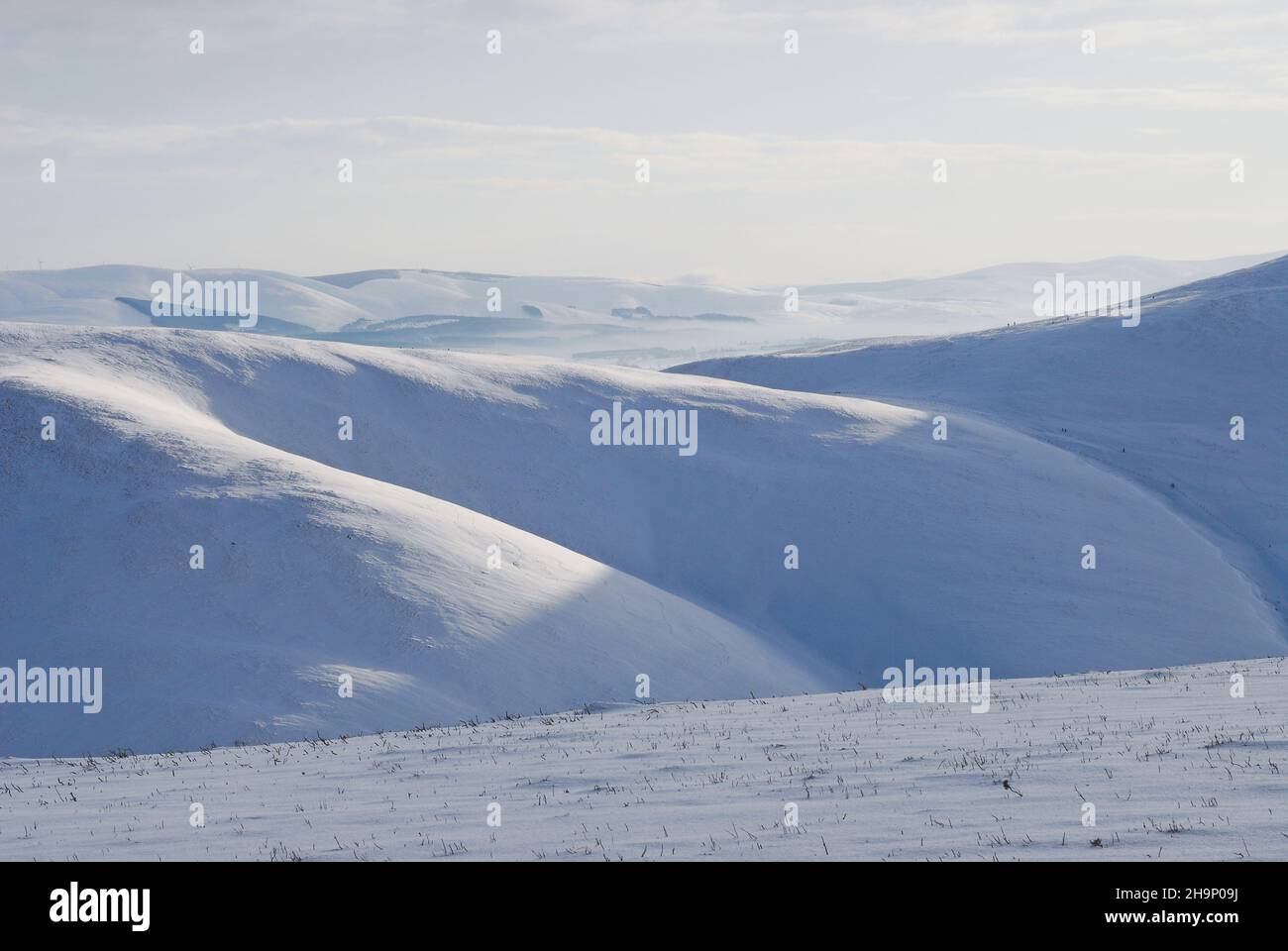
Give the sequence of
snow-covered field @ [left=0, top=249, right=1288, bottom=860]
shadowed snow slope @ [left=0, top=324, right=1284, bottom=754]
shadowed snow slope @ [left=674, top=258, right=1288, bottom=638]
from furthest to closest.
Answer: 1. shadowed snow slope @ [left=674, top=258, right=1288, bottom=638]
2. shadowed snow slope @ [left=0, top=324, right=1284, bottom=754]
3. snow-covered field @ [left=0, top=249, right=1288, bottom=860]

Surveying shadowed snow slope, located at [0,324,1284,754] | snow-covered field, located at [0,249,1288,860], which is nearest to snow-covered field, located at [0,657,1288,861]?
snow-covered field, located at [0,249,1288,860]

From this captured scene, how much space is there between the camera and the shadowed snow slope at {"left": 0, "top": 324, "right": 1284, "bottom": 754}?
26.1 metres

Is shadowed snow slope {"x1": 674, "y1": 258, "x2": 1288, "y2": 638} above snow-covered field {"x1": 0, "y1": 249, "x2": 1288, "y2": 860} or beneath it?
above

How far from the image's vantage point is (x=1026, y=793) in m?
10.4

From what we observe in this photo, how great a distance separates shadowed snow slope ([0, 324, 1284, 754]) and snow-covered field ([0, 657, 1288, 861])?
8.34 m

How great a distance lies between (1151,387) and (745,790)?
53681 mm

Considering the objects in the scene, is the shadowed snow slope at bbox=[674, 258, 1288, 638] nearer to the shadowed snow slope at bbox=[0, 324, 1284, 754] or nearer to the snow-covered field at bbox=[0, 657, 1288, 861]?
the shadowed snow slope at bbox=[0, 324, 1284, 754]

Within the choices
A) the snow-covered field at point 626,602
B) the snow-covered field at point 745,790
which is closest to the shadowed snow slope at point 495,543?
the snow-covered field at point 626,602

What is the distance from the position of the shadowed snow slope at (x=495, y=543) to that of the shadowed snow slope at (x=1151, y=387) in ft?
9.71

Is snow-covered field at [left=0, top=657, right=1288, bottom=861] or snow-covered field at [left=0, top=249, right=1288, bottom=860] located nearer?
Answer: snow-covered field at [left=0, top=657, right=1288, bottom=861]

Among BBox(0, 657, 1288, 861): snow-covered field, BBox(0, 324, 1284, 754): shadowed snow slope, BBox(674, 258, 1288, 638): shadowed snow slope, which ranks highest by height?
BBox(674, 258, 1288, 638): shadowed snow slope

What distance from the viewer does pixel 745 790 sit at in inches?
463

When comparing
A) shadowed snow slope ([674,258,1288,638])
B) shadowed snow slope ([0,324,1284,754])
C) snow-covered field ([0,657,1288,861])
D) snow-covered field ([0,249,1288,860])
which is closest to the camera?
snow-covered field ([0,657,1288,861])
